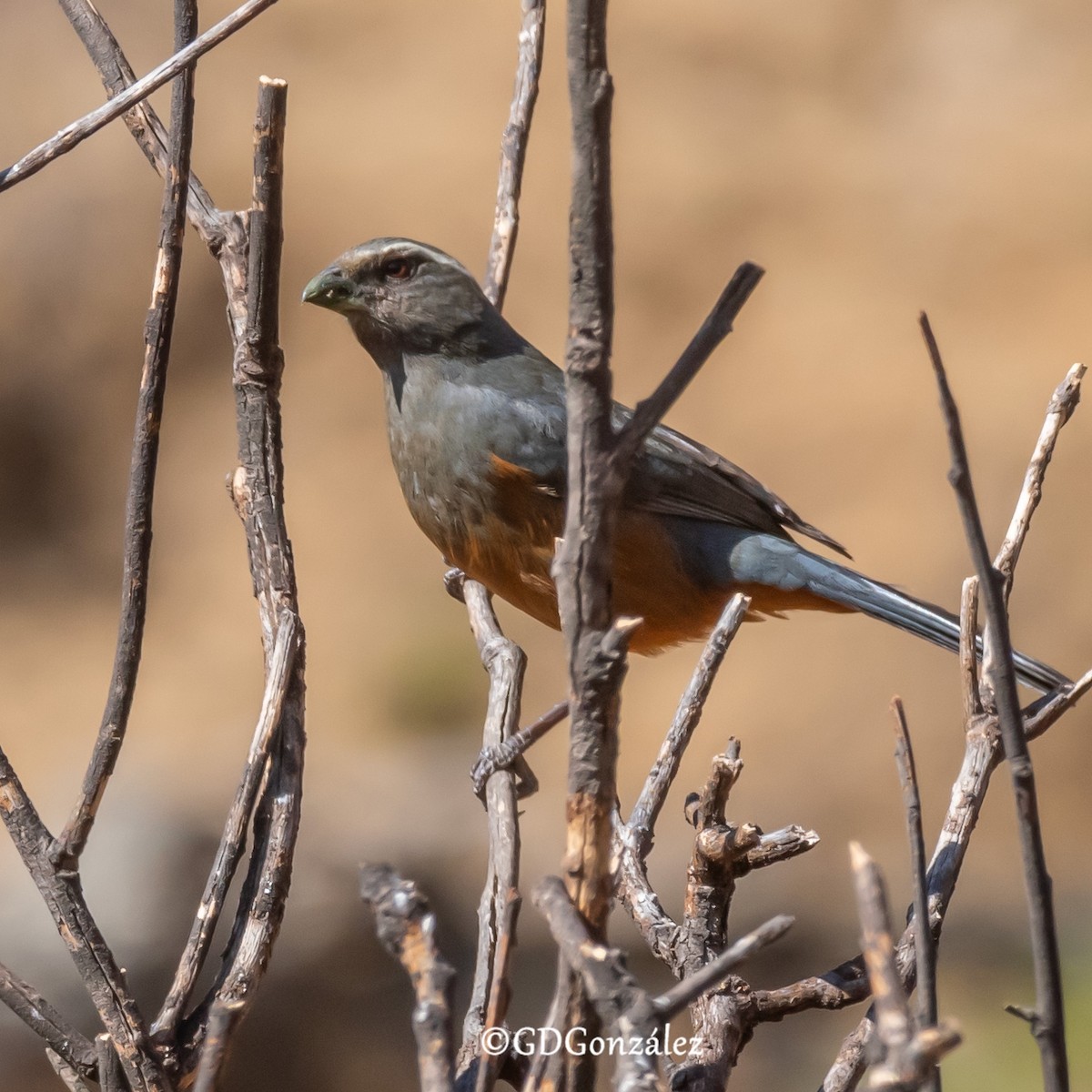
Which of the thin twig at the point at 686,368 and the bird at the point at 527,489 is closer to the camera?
the thin twig at the point at 686,368

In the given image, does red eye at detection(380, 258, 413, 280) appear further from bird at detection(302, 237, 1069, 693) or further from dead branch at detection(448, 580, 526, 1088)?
dead branch at detection(448, 580, 526, 1088)

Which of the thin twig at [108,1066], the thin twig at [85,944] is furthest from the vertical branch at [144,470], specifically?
the thin twig at [108,1066]

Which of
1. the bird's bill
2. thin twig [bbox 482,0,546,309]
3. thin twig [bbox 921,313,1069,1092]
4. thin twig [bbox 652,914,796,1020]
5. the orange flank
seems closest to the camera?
thin twig [bbox 652,914,796,1020]

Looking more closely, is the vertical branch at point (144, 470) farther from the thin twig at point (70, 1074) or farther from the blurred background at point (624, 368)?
the blurred background at point (624, 368)

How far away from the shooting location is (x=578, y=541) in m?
1.39

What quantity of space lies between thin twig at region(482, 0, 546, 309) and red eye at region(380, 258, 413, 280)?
15.3 inches

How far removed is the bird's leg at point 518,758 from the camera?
264 centimetres

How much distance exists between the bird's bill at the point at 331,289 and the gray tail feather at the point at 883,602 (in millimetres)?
1636

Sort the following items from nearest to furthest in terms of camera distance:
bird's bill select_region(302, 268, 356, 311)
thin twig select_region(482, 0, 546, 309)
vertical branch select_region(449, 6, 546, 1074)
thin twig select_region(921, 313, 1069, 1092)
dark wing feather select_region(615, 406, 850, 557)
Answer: thin twig select_region(921, 313, 1069, 1092) < vertical branch select_region(449, 6, 546, 1074) < thin twig select_region(482, 0, 546, 309) < bird's bill select_region(302, 268, 356, 311) < dark wing feather select_region(615, 406, 850, 557)

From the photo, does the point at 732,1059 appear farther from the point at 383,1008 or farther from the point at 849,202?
the point at 849,202

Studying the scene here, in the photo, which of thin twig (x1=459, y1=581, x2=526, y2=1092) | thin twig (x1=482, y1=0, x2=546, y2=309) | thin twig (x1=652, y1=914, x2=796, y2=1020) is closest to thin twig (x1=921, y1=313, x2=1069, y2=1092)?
thin twig (x1=652, y1=914, x2=796, y2=1020)

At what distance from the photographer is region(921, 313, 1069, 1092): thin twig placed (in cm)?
140

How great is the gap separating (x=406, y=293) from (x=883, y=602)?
5.56ft

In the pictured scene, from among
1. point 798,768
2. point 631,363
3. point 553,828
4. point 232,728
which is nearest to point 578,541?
point 553,828
